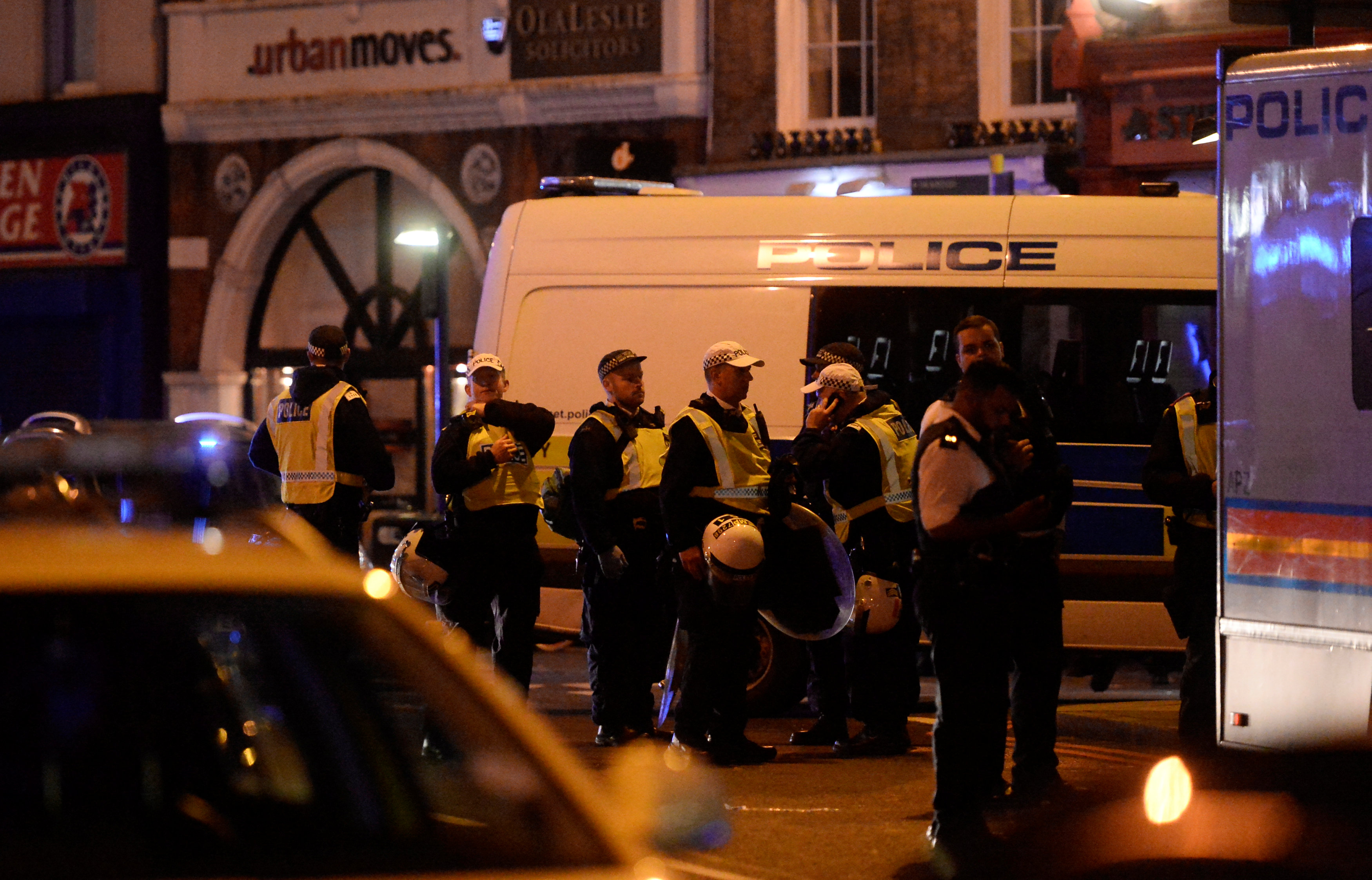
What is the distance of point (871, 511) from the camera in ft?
27.2

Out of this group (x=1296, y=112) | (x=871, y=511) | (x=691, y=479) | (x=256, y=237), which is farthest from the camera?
(x=256, y=237)

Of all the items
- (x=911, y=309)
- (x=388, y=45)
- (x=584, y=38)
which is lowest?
(x=911, y=309)

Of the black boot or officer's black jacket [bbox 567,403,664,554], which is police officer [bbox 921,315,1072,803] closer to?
the black boot

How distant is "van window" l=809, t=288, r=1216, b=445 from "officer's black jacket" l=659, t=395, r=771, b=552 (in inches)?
71.9

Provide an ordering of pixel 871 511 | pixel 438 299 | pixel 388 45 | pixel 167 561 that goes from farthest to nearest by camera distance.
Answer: pixel 388 45 < pixel 438 299 < pixel 871 511 < pixel 167 561

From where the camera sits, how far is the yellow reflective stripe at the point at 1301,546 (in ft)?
20.7

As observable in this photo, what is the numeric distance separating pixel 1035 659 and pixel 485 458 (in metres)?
2.85

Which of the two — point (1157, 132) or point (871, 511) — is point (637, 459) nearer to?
point (871, 511)

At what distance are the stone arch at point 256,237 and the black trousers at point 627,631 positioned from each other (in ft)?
42.7

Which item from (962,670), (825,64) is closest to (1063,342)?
(962,670)

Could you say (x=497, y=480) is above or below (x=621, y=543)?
above

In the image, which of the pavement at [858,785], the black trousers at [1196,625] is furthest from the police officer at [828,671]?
the black trousers at [1196,625]

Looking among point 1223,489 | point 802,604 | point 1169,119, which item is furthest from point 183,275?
point 1223,489

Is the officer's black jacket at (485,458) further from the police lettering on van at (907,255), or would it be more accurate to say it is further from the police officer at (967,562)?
the police officer at (967,562)
